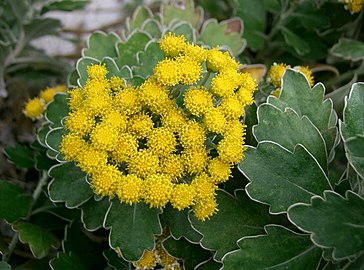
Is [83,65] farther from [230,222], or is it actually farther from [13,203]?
[230,222]

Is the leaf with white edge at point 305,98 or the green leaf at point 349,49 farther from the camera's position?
the green leaf at point 349,49

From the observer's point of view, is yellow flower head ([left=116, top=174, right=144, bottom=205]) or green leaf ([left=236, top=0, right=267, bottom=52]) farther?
green leaf ([left=236, top=0, right=267, bottom=52])

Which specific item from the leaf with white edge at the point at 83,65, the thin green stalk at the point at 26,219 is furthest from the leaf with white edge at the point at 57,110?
the thin green stalk at the point at 26,219

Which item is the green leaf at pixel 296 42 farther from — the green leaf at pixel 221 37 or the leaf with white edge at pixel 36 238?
the leaf with white edge at pixel 36 238

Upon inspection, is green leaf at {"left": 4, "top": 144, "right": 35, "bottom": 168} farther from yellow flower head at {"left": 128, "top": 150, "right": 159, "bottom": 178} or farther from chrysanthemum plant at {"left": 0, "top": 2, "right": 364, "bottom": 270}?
yellow flower head at {"left": 128, "top": 150, "right": 159, "bottom": 178}

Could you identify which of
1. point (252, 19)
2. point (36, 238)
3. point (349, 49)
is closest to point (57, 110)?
point (36, 238)

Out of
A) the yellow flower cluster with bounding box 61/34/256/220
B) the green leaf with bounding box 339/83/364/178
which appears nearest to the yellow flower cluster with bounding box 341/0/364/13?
the green leaf with bounding box 339/83/364/178
